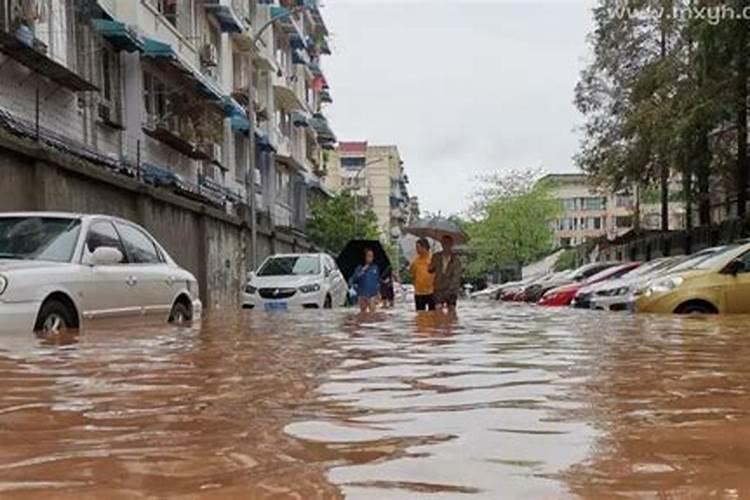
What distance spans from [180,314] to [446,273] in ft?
15.4

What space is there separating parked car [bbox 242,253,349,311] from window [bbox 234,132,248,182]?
58.9ft

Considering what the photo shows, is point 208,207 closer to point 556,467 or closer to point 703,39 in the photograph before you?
point 703,39

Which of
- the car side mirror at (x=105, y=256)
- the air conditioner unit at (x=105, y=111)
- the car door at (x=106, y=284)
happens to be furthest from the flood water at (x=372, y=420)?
the air conditioner unit at (x=105, y=111)

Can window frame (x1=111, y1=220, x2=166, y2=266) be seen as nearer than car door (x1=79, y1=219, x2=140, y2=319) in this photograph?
No

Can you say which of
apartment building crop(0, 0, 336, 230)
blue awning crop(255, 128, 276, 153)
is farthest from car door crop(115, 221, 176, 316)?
blue awning crop(255, 128, 276, 153)

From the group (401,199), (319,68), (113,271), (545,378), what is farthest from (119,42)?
(401,199)

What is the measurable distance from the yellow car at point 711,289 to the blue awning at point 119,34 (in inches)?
533

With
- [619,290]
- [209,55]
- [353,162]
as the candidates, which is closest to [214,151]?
[209,55]

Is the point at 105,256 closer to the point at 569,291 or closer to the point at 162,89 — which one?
the point at 569,291

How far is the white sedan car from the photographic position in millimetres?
7848

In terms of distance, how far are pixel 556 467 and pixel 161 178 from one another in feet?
72.9

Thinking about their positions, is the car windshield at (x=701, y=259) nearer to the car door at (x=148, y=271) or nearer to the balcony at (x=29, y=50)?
the car door at (x=148, y=271)

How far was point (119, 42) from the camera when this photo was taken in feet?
73.9

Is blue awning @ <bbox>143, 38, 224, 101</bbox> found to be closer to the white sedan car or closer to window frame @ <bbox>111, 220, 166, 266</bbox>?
window frame @ <bbox>111, 220, 166, 266</bbox>
